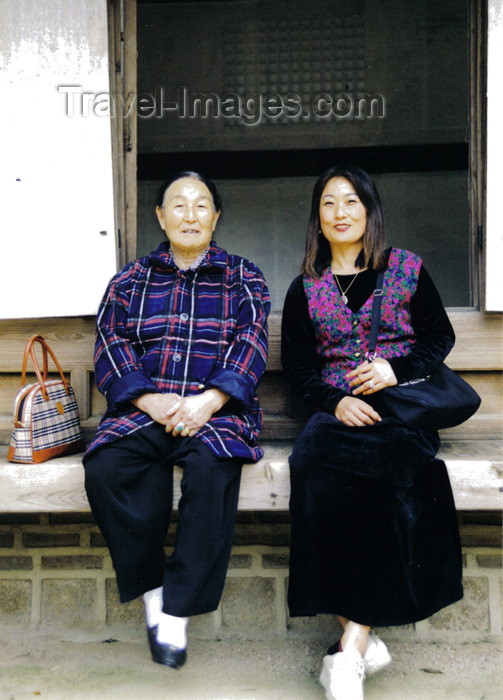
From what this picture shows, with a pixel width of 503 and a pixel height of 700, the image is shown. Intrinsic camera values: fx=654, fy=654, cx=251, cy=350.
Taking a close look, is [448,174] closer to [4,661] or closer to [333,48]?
[333,48]

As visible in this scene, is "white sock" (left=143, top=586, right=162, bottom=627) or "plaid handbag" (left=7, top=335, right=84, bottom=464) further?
"plaid handbag" (left=7, top=335, right=84, bottom=464)

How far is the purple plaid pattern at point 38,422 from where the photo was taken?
2488 mm

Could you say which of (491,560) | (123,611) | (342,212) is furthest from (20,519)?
(491,560)

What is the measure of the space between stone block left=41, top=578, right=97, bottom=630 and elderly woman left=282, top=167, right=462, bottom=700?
1.08 m

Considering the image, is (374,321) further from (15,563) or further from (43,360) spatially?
(15,563)

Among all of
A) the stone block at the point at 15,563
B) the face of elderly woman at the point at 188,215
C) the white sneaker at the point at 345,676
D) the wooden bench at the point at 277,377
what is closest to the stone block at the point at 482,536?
the wooden bench at the point at 277,377

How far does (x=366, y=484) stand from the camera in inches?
86.4

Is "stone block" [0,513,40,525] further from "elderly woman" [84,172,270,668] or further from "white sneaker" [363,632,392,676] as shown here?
"white sneaker" [363,632,392,676]

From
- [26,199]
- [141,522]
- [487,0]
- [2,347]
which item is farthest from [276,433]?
[487,0]

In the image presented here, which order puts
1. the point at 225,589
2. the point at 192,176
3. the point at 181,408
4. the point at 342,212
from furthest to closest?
1. the point at 225,589
2. the point at 192,176
3. the point at 342,212
4. the point at 181,408

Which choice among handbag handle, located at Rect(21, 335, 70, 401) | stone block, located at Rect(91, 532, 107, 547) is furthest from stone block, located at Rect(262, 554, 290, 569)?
handbag handle, located at Rect(21, 335, 70, 401)

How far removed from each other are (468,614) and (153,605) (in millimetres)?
1392

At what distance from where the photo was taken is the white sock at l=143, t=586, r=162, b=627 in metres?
2.16

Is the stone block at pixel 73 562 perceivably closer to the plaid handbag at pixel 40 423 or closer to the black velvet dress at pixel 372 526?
the plaid handbag at pixel 40 423
